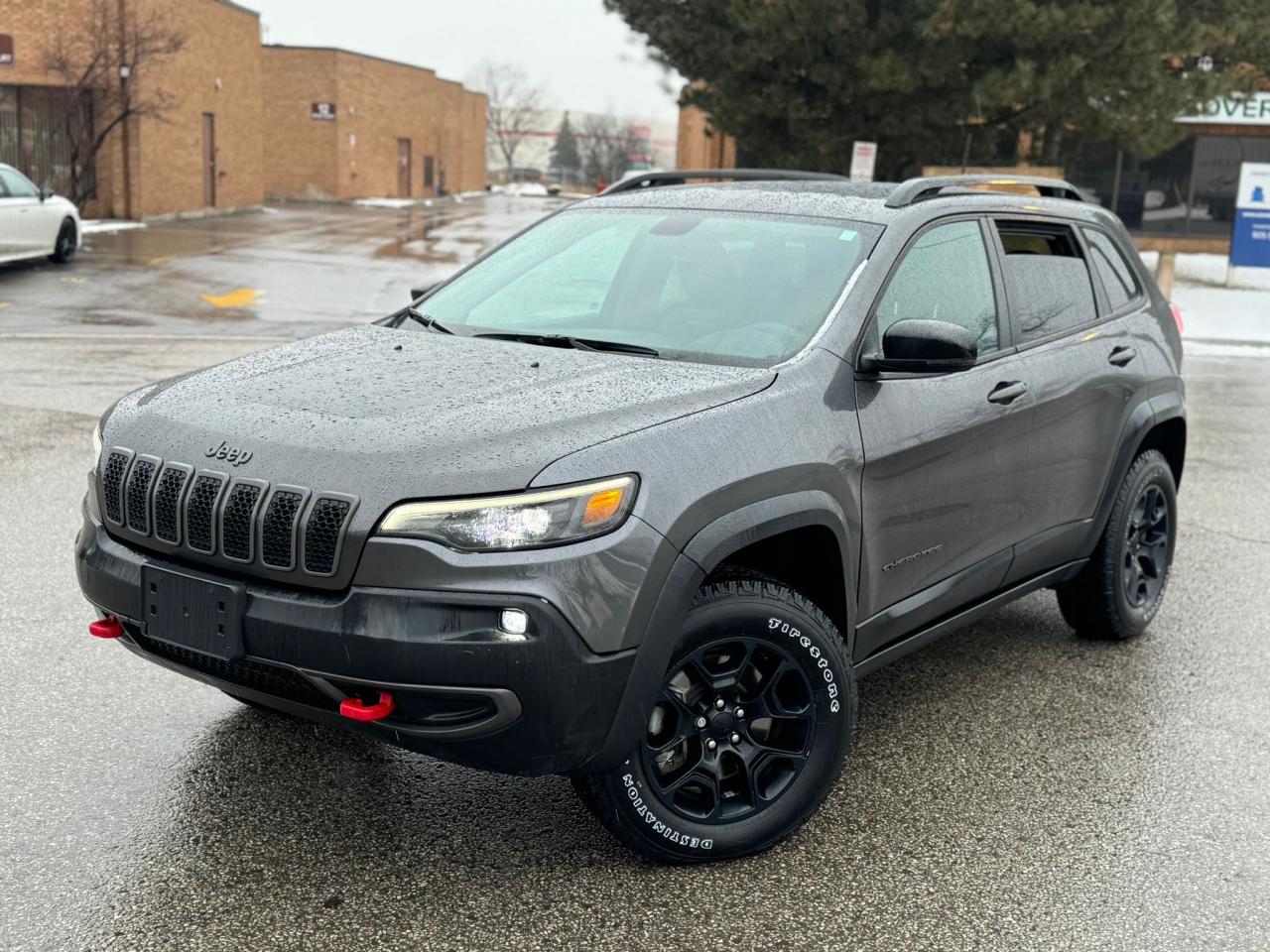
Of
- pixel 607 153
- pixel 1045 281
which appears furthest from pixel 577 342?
pixel 607 153

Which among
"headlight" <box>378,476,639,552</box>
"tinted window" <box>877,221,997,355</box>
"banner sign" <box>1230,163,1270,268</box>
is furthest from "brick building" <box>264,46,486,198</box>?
"headlight" <box>378,476,639,552</box>

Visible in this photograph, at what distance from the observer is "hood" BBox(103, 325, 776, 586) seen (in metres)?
3.03

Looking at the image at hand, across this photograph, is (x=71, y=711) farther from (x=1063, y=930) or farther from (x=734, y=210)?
(x=1063, y=930)

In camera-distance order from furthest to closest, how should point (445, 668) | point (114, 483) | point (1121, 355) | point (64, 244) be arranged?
1. point (64, 244)
2. point (1121, 355)
3. point (114, 483)
4. point (445, 668)

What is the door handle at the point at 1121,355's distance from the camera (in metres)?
5.00

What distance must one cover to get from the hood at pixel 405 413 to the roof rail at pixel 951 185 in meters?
1.02

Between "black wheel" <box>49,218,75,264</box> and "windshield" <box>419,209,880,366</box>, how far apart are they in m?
17.9

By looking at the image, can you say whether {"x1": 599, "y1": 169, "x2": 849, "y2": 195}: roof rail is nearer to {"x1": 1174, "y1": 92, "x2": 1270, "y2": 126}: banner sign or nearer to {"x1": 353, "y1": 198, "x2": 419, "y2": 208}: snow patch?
{"x1": 1174, "y1": 92, "x2": 1270, "y2": 126}: banner sign

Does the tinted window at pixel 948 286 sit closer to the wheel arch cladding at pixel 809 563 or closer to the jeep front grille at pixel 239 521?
the wheel arch cladding at pixel 809 563

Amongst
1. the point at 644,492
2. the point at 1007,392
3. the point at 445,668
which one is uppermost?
the point at 1007,392

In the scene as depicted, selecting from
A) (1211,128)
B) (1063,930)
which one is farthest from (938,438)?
(1211,128)

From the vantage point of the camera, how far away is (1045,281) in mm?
4820

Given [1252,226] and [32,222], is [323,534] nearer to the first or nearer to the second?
[32,222]

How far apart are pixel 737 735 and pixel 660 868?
1.31ft
